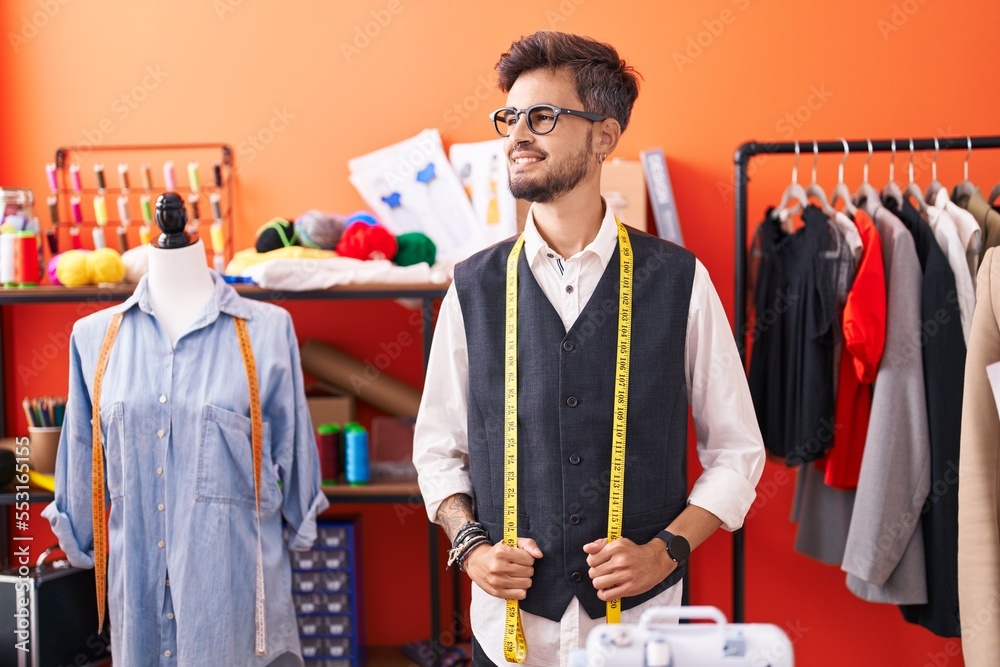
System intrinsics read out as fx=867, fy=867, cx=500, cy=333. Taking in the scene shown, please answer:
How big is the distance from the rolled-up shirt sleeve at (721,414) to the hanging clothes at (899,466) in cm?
92

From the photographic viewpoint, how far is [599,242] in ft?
5.50

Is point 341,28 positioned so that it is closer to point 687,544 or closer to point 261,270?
point 261,270

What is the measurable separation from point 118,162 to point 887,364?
8.85 feet

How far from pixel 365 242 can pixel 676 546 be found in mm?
1514

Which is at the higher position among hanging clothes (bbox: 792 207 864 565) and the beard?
the beard

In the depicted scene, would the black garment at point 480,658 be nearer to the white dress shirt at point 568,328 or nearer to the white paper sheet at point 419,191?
the white dress shirt at point 568,328

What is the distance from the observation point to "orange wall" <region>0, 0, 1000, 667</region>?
3055mm

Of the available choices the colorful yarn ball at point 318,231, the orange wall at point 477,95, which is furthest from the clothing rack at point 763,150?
the colorful yarn ball at point 318,231

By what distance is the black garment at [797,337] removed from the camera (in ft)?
8.13

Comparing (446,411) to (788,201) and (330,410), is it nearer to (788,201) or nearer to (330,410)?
(330,410)

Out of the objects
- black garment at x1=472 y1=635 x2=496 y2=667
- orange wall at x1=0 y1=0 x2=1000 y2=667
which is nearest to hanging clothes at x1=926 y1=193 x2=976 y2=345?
orange wall at x1=0 y1=0 x2=1000 y2=667

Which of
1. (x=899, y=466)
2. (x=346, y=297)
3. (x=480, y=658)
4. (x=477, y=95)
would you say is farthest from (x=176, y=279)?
(x=899, y=466)

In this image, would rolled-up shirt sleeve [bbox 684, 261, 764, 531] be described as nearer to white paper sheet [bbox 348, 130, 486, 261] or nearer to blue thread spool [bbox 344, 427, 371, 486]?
blue thread spool [bbox 344, 427, 371, 486]

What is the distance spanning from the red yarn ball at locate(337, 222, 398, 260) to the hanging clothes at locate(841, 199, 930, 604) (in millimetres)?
1511
